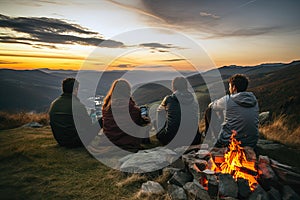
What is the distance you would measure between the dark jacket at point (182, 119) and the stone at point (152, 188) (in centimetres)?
274

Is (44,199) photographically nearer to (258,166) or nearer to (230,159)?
(230,159)

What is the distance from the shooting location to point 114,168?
18.6 feet

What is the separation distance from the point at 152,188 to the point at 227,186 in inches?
59.9

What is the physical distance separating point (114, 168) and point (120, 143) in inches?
48.0

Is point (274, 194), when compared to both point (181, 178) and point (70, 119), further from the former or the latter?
point (70, 119)

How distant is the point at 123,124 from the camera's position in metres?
6.77

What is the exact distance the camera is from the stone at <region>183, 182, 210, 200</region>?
12.7ft

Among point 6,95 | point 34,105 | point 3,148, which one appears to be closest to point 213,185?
point 3,148

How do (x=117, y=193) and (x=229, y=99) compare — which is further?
(x=229, y=99)

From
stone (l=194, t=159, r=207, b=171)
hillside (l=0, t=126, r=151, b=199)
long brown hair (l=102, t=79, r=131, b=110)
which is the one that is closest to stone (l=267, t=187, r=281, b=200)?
stone (l=194, t=159, r=207, b=171)

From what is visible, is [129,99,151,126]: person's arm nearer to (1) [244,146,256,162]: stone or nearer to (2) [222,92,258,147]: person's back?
(2) [222,92,258,147]: person's back

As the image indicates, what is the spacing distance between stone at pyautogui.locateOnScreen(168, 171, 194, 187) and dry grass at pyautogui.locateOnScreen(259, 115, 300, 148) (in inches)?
198

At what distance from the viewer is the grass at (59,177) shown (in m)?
4.46

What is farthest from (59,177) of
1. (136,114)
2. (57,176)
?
(136,114)
